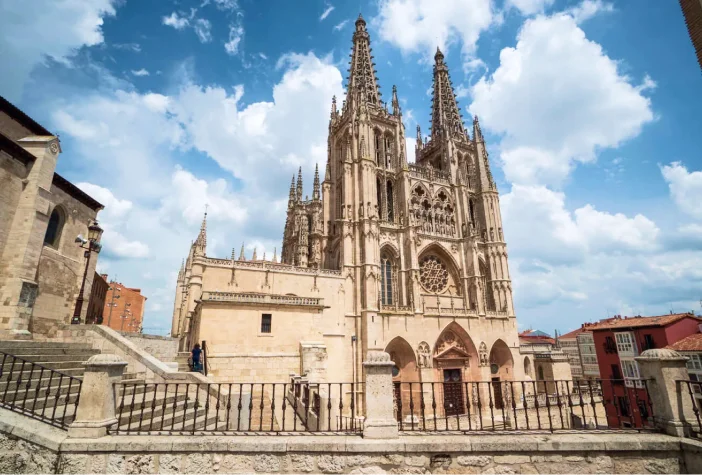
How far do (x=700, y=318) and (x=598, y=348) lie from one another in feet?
24.6

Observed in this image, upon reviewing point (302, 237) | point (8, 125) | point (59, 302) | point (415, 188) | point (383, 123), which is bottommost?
point (59, 302)

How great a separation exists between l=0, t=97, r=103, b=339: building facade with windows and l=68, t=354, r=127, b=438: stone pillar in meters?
8.04

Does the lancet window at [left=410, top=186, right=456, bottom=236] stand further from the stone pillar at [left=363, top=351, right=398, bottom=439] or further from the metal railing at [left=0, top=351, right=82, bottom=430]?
the metal railing at [left=0, top=351, right=82, bottom=430]

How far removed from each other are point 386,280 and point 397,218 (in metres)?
5.45

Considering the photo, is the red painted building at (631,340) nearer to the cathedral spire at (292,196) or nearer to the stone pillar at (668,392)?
the stone pillar at (668,392)

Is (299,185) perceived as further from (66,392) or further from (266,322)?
(66,392)

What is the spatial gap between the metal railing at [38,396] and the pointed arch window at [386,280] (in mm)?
21695

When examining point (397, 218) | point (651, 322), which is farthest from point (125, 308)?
point (651, 322)

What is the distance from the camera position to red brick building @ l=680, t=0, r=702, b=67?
801cm

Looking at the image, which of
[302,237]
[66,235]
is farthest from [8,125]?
[302,237]

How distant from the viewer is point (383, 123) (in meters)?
33.6

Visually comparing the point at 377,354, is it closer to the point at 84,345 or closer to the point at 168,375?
the point at 168,375

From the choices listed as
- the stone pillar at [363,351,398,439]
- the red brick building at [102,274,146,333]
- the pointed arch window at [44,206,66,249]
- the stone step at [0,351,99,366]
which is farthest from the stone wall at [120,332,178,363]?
the red brick building at [102,274,146,333]

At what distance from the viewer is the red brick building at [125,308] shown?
54.5 m
